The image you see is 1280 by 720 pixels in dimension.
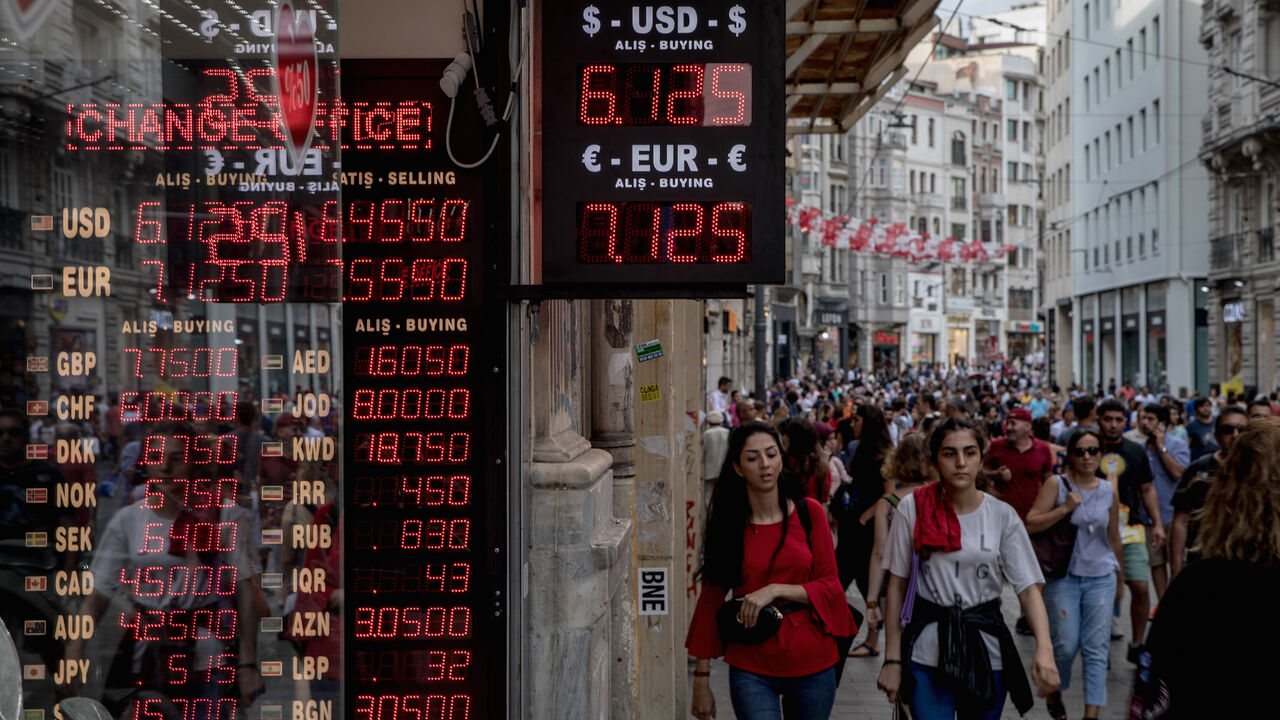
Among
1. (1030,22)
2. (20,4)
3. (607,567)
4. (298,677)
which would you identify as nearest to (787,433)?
(607,567)

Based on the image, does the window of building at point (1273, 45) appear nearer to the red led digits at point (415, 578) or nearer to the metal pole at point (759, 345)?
the metal pole at point (759, 345)

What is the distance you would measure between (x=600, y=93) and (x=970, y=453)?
2.06m

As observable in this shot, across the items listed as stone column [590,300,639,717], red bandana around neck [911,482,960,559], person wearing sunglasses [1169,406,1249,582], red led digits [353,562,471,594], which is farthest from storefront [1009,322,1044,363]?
red led digits [353,562,471,594]

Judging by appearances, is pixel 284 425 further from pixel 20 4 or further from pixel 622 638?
pixel 622 638

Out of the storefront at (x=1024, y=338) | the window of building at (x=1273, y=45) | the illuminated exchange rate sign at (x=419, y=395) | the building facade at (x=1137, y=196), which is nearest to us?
the illuminated exchange rate sign at (x=419, y=395)

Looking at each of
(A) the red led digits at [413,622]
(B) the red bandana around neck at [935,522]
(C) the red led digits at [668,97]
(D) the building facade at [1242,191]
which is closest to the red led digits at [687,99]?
(C) the red led digits at [668,97]

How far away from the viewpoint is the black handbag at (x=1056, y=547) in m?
8.48

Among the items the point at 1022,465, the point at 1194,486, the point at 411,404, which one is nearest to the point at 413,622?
the point at 411,404

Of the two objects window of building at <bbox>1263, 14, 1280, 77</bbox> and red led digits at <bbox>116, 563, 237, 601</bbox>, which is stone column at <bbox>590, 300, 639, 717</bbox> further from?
window of building at <bbox>1263, 14, 1280, 77</bbox>

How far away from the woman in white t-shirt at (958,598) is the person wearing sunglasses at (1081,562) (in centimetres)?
302

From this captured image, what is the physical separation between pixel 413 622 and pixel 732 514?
4.42ft

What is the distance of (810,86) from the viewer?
1501 cm

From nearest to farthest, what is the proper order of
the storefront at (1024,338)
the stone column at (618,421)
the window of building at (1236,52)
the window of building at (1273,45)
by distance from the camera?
the stone column at (618,421) < the window of building at (1273,45) < the window of building at (1236,52) < the storefront at (1024,338)

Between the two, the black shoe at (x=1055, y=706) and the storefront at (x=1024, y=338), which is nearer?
the black shoe at (x=1055, y=706)
